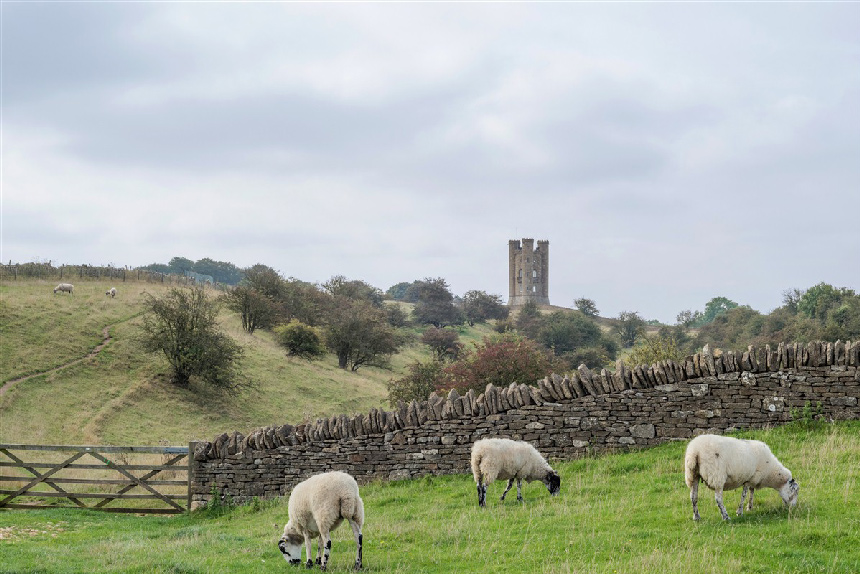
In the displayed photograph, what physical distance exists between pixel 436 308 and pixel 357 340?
39612 mm

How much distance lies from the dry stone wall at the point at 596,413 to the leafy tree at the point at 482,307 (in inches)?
3151

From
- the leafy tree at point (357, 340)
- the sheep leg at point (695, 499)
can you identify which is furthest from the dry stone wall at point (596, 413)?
the leafy tree at point (357, 340)

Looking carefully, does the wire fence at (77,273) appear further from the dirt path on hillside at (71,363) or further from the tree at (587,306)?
the tree at (587,306)

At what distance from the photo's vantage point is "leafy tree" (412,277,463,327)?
9375 centimetres

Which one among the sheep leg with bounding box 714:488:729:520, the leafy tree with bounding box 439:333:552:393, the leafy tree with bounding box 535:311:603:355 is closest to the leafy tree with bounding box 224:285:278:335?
the leafy tree with bounding box 535:311:603:355

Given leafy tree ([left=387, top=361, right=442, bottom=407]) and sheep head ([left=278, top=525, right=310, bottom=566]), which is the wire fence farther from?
sheep head ([left=278, top=525, right=310, bottom=566])

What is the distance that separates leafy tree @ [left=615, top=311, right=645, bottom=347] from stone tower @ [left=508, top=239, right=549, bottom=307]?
61018mm

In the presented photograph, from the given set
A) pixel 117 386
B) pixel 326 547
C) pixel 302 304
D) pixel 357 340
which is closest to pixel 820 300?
pixel 357 340

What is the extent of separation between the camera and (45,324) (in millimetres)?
43719

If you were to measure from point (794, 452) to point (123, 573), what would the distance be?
1095 cm

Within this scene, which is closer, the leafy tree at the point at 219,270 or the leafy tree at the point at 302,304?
the leafy tree at the point at 302,304

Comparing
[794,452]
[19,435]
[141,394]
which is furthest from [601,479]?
[141,394]

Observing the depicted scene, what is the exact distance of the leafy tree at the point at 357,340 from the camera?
182 feet

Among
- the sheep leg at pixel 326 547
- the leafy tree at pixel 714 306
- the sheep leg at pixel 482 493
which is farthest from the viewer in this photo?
the leafy tree at pixel 714 306
